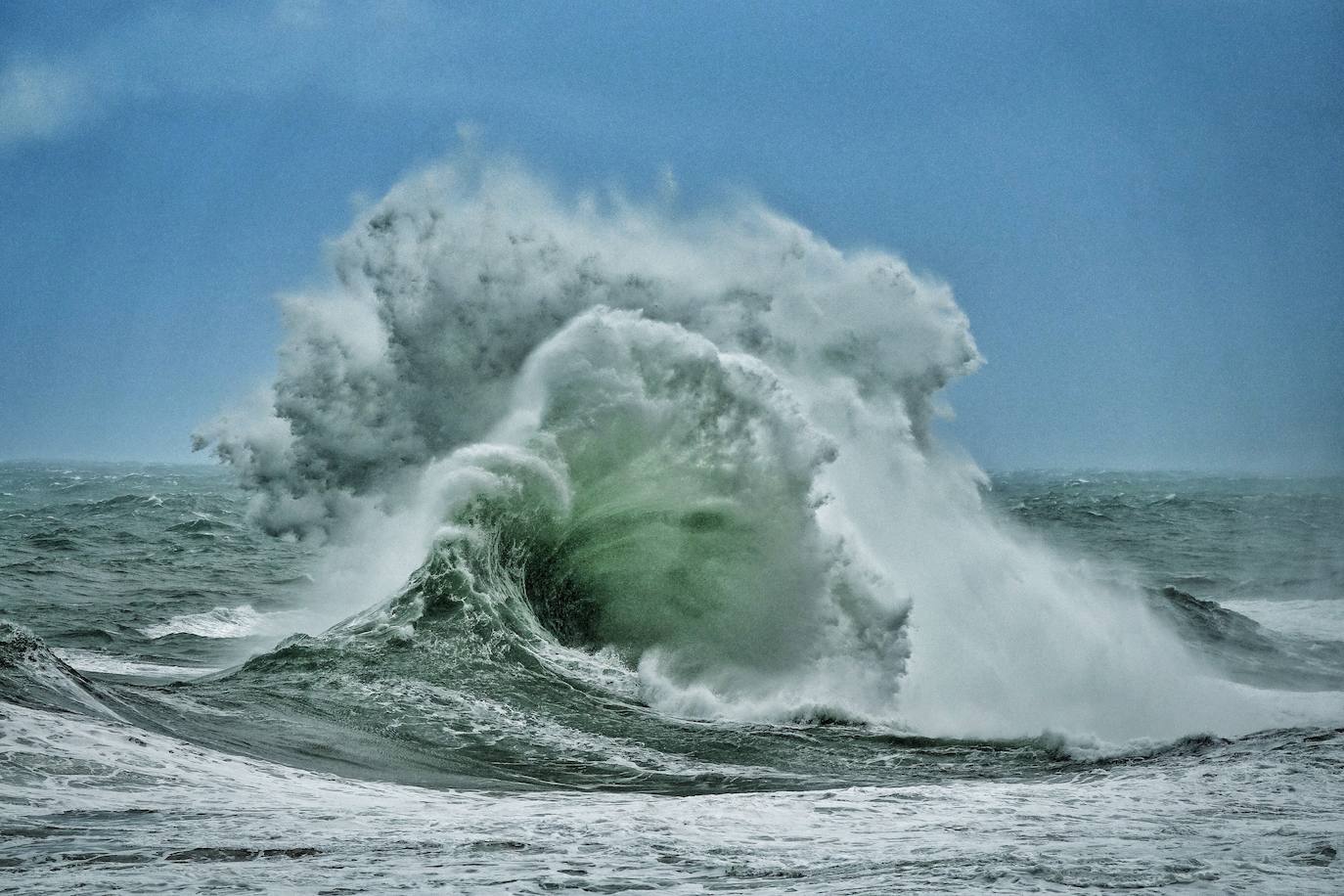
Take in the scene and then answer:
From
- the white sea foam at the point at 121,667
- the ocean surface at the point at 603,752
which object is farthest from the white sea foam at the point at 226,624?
the white sea foam at the point at 121,667

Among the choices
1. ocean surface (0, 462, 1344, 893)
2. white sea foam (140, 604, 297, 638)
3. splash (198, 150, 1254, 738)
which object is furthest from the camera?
white sea foam (140, 604, 297, 638)

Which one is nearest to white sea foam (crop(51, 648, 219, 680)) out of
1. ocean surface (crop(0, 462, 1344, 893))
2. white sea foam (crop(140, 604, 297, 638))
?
ocean surface (crop(0, 462, 1344, 893))

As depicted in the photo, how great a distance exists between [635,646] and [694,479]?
2.80 m

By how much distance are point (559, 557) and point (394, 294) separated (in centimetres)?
498

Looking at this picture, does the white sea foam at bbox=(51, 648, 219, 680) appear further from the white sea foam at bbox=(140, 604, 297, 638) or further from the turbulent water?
the white sea foam at bbox=(140, 604, 297, 638)

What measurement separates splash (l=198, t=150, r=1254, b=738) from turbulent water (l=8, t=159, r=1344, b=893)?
0.06 metres

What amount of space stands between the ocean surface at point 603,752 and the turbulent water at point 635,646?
43mm

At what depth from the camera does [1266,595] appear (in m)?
21.6

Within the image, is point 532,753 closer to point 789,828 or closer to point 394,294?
point 789,828

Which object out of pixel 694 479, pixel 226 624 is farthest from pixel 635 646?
pixel 226 624

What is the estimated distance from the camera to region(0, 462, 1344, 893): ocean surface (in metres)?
5.25

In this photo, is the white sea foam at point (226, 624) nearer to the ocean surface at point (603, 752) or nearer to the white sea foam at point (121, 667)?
the ocean surface at point (603, 752)

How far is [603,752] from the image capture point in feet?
28.2

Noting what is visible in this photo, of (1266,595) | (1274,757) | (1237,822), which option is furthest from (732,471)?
(1266,595)
